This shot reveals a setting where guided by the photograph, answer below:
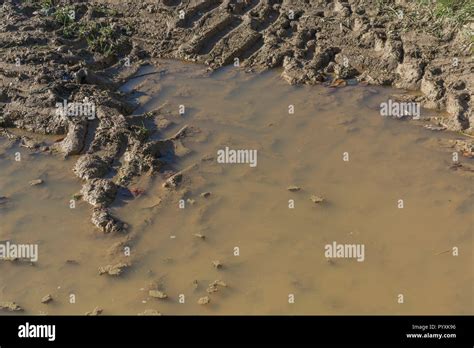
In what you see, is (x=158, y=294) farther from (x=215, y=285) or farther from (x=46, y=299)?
(x=46, y=299)

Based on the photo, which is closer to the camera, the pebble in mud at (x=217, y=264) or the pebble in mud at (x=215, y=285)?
the pebble in mud at (x=215, y=285)

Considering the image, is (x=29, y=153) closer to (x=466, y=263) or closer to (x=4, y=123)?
(x=4, y=123)

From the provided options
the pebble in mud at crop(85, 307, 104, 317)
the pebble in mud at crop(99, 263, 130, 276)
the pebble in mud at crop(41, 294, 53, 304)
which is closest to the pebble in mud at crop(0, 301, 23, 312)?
the pebble in mud at crop(41, 294, 53, 304)

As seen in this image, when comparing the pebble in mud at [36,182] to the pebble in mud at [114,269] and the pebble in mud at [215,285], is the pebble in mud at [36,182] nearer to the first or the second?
the pebble in mud at [114,269]

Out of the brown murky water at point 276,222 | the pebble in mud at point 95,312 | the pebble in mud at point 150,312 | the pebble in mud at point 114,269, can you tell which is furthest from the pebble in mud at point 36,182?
the pebble in mud at point 150,312

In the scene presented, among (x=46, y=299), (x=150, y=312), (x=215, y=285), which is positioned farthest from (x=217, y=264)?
(x=46, y=299)

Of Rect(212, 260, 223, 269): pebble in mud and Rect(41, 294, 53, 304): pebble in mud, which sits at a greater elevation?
Rect(212, 260, 223, 269): pebble in mud

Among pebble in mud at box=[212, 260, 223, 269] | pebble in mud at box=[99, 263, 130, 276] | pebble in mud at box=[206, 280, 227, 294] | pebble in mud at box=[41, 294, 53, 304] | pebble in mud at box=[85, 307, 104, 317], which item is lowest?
pebble in mud at box=[41, 294, 53, 304]

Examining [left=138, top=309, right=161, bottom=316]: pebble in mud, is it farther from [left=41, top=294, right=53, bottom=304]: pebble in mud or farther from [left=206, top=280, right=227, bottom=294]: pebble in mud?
[left=41, top=294, right=53, bottom=304]: pebble in mud
